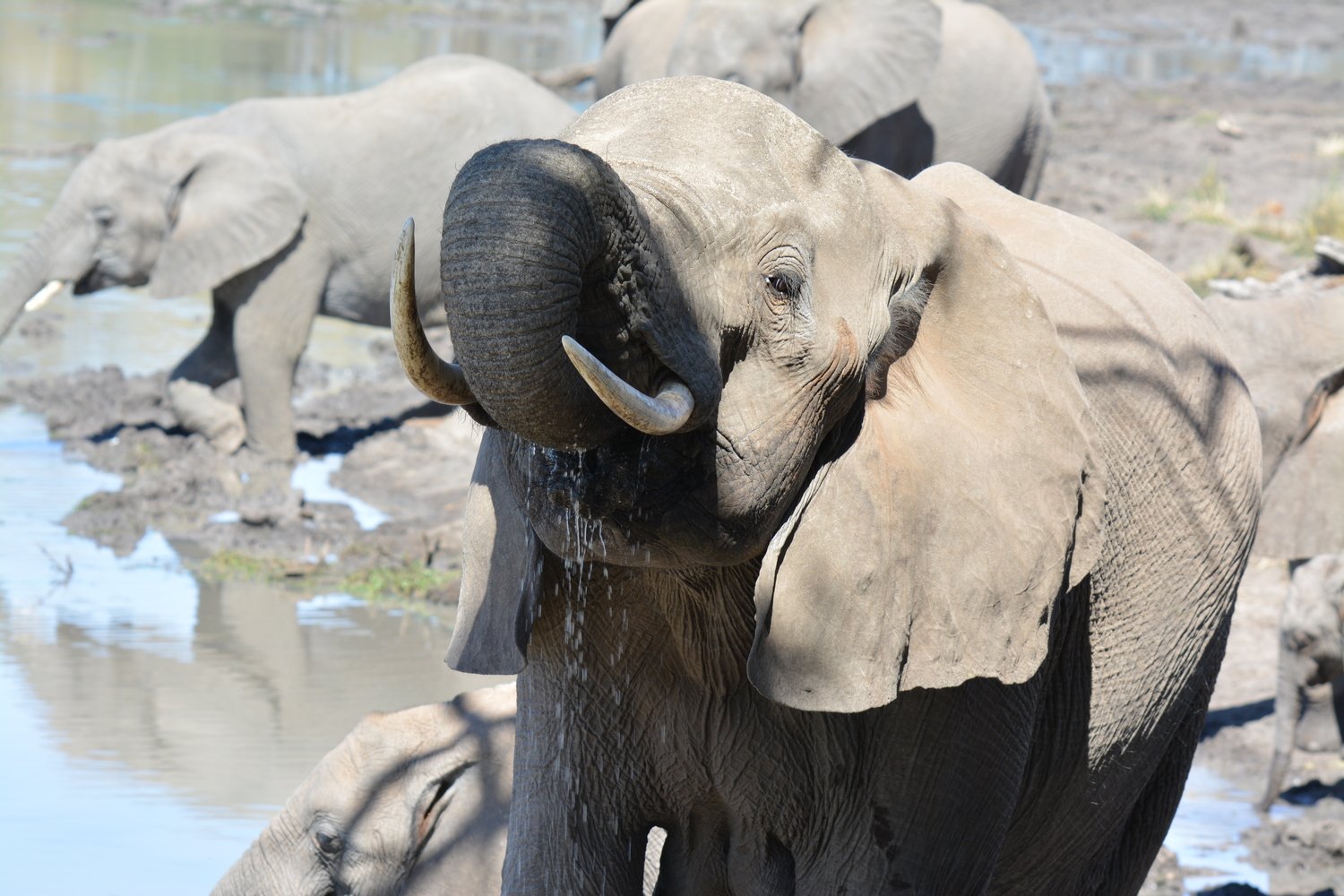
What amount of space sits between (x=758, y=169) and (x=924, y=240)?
342mm

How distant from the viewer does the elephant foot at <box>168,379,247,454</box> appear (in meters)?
8.65


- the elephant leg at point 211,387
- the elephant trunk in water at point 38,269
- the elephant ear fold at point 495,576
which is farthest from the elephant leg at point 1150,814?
the elephant trunk in water at point 38,269

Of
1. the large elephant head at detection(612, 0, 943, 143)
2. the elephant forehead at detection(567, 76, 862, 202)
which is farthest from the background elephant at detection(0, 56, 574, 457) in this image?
the elephant forehead at detection(567, 76, 862, 202)

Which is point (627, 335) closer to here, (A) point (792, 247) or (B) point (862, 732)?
(A) point (792, 247)

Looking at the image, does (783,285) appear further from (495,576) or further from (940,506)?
(495,576)

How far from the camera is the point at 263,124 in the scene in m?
9.24

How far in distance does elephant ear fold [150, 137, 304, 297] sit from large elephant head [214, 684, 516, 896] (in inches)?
201

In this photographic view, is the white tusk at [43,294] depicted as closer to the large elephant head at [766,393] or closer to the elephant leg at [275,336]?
the elephant leg at [275,336]

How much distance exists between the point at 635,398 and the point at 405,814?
215 centimetres

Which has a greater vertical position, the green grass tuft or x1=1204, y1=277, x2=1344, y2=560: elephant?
x1=1204, y1=277, x2=1344, y2=560: elephant

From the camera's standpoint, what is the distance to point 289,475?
8.46m

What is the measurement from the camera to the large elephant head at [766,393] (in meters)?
1.81

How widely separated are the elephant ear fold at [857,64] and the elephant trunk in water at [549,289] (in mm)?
7743

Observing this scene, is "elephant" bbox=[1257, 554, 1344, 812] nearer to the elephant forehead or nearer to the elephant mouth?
the elephant forehead
